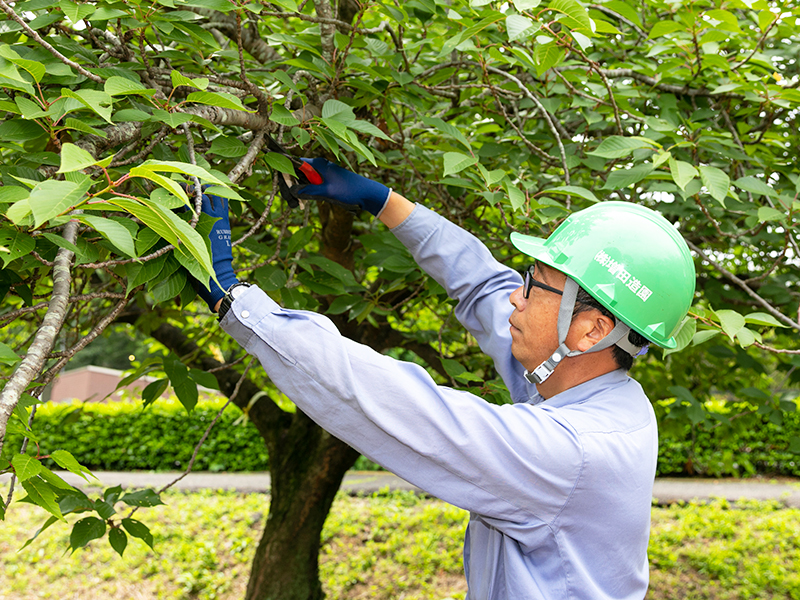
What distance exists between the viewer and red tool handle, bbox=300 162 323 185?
6.25 ft

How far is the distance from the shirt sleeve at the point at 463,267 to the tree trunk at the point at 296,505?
6.95ft

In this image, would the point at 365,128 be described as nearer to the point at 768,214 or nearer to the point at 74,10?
the point at 74,10

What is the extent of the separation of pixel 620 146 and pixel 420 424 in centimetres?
135

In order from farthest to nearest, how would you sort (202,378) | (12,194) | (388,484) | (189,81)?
(388,484)
(202,378)
(189,81)
(12,194)

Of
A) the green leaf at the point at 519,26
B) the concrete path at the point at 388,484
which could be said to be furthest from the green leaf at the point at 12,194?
the concrete path at the point at 388,484

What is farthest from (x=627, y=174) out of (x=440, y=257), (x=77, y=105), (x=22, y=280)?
(x=22, y=280)

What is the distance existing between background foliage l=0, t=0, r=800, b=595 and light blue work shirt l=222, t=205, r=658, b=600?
27cm

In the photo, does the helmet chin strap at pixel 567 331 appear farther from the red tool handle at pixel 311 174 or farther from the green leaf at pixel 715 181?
the red tool handle at pixel 311 174

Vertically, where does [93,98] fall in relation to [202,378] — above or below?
above

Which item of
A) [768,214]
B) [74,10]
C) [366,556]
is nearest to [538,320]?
[768,214]

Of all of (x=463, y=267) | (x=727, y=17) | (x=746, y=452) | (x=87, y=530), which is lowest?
(x=746, y=452)

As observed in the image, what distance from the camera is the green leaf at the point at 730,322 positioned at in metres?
1.64

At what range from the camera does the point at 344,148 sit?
6.31 ft

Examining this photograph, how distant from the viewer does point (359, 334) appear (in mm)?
3605
